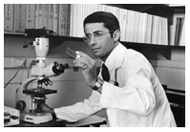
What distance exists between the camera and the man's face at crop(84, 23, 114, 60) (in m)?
1.51

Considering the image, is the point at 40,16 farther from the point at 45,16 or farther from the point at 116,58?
the point at 116,58

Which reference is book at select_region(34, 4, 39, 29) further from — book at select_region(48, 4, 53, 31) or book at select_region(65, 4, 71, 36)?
book at select_region(65, 4, 71, 36)

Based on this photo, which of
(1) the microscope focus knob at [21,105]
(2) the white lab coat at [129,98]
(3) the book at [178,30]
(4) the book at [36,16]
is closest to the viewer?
(2) the white lab coat at [129,98]

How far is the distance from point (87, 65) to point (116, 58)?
25 centimetres

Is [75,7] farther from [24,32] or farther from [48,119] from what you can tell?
[48,119]

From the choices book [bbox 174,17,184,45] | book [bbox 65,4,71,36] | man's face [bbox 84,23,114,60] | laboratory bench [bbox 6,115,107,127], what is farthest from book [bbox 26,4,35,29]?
book [bbox 174,17,184,45]

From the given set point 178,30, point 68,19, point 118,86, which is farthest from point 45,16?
point 178,30

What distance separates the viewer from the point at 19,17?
5.13 feet

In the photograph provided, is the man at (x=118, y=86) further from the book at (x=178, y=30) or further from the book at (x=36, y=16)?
the book at (x=178, y=30)

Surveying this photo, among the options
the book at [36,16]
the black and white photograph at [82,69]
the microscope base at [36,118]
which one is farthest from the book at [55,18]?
the microscope base at [36,118]

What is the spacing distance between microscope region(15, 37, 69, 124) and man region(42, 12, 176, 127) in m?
0.13

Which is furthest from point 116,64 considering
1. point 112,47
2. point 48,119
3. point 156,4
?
point 156,4

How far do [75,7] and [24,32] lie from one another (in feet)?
1.33

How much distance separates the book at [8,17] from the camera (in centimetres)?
152
